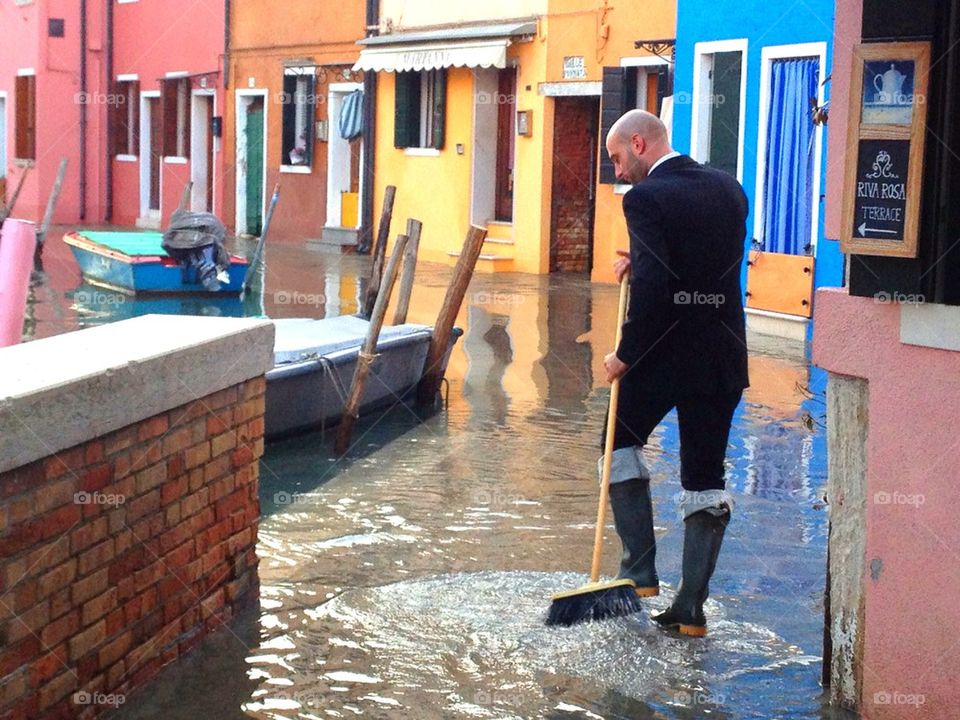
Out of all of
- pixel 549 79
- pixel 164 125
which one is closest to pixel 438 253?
pixel 549 79

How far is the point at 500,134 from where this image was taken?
2348 cm

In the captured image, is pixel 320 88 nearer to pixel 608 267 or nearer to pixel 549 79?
pixel 549 79

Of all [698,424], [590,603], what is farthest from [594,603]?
[698,424]

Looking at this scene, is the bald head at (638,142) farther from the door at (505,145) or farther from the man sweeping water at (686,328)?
the door at (505,145)

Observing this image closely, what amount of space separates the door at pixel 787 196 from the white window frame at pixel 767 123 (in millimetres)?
17

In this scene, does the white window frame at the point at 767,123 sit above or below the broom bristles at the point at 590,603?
above

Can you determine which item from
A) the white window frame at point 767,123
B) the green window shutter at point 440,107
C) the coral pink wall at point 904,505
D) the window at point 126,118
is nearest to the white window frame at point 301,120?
the green window shutter at point 440,107

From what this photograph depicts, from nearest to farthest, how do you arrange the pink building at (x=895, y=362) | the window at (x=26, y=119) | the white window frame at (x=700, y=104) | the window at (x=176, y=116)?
the pink building at (x=895, y=362)
the white window frame at (x=700, y=104)
the window at (x=176, y=116)
the window at (x=26, y=119)

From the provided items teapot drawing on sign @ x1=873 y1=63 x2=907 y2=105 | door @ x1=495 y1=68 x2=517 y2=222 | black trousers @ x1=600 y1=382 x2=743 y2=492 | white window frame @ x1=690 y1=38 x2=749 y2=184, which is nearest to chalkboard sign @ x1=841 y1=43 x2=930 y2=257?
teapot drawing on sign @ x1=873 y1=63 x2=907 y2=105

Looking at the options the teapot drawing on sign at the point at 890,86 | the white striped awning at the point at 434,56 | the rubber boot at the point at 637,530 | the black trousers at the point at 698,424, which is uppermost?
the white striped awning at the point at 434,56

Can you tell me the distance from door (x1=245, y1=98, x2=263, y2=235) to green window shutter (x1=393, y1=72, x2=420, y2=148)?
507 cm

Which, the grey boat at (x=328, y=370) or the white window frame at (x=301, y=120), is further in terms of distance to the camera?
the white window frame at (x=301, y=120)

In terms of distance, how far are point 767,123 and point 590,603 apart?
11.2 meters

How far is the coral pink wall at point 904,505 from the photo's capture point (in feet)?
14.5
